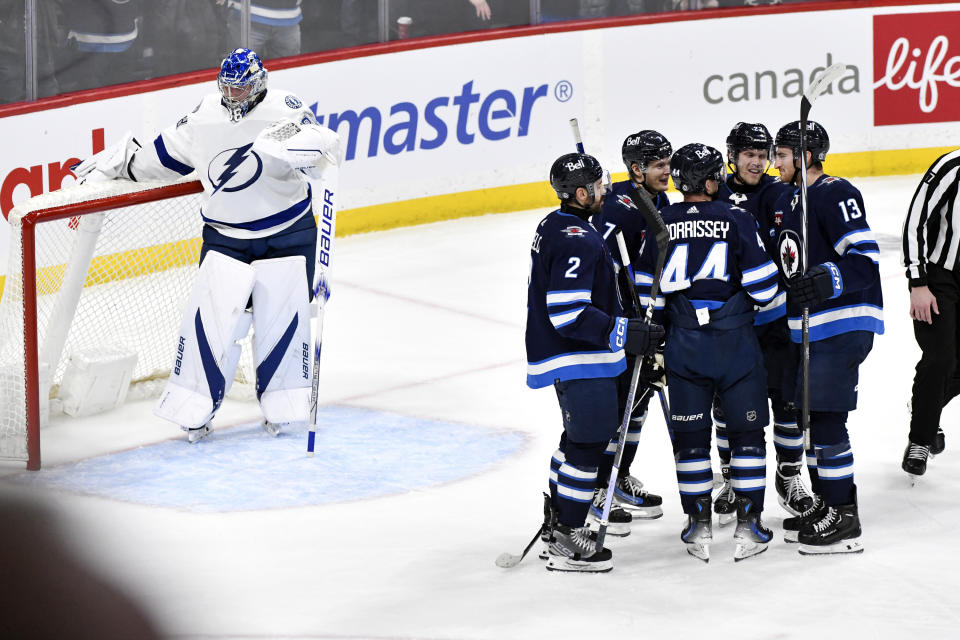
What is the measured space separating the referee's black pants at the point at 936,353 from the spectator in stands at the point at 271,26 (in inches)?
195

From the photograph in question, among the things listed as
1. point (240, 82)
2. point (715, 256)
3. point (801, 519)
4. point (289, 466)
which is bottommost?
point (289, 466)

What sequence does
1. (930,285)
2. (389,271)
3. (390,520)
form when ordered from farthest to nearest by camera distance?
(389,271), (930,285), (390,520)

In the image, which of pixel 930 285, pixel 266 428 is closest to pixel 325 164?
pixel 266 428

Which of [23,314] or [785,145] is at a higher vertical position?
[785,145]

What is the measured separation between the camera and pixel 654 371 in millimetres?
Result: 4156

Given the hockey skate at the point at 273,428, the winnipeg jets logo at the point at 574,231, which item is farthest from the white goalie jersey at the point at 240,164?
the winnipeg jets logo at the point at 574,231

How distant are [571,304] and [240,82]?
2.09 meters

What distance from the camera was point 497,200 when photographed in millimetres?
9844

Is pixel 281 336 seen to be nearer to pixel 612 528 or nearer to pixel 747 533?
pixel 612 528

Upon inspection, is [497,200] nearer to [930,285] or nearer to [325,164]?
[325,164]

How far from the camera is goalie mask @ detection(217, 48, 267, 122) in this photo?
5.31m

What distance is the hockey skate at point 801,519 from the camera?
169 inches

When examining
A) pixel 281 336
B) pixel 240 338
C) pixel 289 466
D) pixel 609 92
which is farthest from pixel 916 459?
pixel 609 92

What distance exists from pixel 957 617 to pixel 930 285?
159 cm
